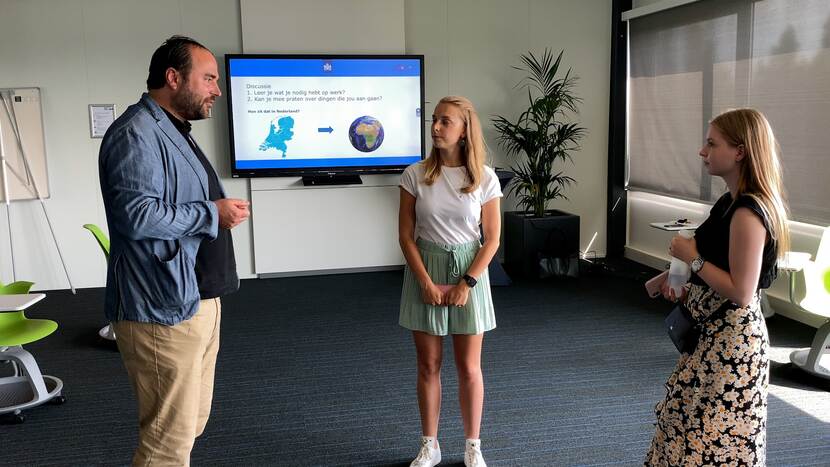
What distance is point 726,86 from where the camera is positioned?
5.74 metres

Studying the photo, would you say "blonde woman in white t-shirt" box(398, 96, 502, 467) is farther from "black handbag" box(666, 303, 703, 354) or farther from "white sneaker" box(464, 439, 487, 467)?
"black handbag" box(666, 303, 703, 354)

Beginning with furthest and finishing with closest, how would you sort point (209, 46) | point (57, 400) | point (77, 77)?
point (209, 46)
point (77, 77)
point (57, 400)

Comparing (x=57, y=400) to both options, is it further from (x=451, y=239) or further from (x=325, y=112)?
(x=325, y=112)

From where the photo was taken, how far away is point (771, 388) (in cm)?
383

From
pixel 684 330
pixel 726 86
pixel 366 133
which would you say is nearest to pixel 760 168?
pixel 684 330

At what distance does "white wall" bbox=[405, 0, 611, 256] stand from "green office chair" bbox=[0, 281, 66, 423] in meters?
4.23

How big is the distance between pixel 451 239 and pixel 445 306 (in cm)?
26

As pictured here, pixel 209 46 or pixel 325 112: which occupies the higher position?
pixel 209 46

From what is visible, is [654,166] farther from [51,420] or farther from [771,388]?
[51,420]

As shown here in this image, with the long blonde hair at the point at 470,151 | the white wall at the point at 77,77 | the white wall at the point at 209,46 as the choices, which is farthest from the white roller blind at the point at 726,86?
the white wall at the point at 77,77

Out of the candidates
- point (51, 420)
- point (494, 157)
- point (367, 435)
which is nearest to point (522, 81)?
point (494, 157)

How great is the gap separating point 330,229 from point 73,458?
3.98 metres

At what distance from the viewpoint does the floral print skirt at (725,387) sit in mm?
2033

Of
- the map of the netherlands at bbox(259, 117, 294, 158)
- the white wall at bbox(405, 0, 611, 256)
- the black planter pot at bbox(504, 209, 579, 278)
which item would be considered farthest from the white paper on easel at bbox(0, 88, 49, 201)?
the black planter pot at bbox(504, 209, 579, 278)
